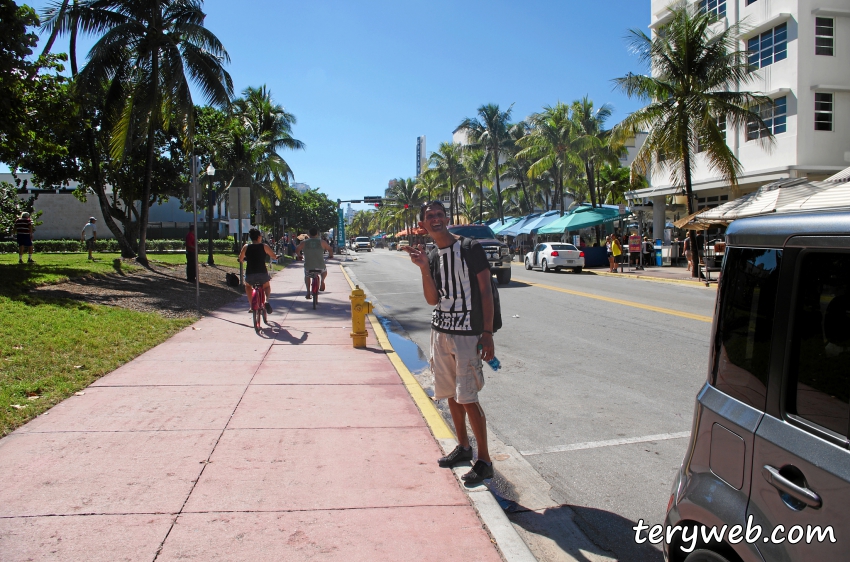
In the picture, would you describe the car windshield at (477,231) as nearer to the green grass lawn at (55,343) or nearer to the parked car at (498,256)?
the parked car at (498,256)

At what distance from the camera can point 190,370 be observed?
7.93 metres

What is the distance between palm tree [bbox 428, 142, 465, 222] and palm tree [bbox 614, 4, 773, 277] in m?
42.5

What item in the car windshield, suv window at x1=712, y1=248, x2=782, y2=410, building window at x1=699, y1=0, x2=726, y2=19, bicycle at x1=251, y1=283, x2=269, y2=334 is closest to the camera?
suv window at x1=712, y1=248, x2=782, y2=410

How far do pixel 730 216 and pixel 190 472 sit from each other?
65.4 feet

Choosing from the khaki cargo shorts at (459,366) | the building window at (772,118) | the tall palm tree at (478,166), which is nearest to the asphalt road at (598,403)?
the khaki cargo shorts at (459,366)

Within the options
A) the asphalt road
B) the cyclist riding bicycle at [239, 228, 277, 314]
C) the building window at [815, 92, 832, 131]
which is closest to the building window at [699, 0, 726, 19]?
the building window at [815, 92, 832, 131]

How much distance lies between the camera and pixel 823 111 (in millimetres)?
25766

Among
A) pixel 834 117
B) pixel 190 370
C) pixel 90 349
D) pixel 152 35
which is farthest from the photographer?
pixel 834 117

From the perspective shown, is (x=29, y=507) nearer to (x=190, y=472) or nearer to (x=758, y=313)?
(x=190, y=472)

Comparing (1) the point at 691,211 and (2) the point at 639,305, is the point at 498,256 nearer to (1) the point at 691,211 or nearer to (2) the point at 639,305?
(2) the point at 639,305

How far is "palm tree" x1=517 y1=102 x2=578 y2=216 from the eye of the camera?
133 ft

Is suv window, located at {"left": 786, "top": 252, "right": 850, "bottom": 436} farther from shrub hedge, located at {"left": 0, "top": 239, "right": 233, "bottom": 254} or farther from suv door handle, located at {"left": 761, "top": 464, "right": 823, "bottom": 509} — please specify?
shrub hedge, located at {"left": 0, "top": 239, "right": 233, "bottom": 254}

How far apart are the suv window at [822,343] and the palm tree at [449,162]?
6498cm

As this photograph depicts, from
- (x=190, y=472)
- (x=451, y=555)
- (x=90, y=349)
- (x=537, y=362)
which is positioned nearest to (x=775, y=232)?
(x=451, y=555)
